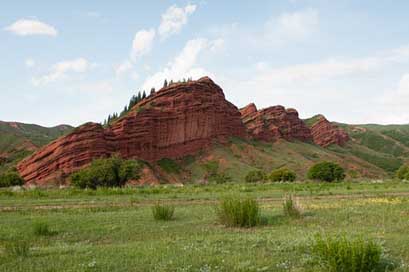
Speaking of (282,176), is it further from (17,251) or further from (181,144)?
(17,251)

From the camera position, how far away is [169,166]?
362 feet

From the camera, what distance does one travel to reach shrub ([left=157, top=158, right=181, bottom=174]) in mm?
108312

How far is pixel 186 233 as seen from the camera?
1527cm

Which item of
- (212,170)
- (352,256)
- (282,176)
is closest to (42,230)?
(352,256)

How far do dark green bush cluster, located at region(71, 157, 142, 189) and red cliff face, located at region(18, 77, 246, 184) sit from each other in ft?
103

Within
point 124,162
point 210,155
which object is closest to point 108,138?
point 210,155

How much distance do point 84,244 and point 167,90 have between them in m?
113

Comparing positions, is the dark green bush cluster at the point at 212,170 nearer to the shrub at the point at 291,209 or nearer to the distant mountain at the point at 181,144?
the distant mountain at the point at 181,144

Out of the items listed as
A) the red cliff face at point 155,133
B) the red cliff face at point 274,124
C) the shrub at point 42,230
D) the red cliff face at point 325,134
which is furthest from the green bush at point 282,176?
the red cliff face at point 325,134

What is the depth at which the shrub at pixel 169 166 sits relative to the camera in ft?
355

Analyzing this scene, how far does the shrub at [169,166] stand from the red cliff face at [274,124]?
3828 cm

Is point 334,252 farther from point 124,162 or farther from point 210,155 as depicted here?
point 210,155

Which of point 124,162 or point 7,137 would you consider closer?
point 124,162

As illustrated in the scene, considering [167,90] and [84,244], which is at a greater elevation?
[167,90]
